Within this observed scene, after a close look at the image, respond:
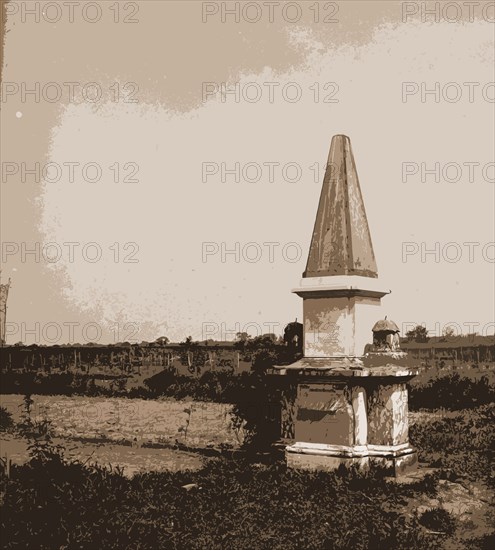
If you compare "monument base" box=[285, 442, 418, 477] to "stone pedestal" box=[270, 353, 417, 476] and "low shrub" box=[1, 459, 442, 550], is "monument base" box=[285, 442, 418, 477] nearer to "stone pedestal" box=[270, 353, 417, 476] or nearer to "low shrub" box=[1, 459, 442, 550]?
"stone pedestal" box=[270, 353, 417, 476]

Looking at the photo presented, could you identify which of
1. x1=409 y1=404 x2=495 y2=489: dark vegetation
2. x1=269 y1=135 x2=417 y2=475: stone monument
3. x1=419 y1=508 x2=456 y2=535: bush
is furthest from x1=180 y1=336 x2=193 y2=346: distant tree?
x1=419 y1=508 x2=456 y2=535: bush

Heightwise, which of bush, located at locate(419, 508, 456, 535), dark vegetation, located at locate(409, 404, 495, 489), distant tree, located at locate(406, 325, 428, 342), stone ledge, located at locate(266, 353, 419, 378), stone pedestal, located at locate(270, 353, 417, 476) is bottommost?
bush, located at locate(419, 508, 456, 535)

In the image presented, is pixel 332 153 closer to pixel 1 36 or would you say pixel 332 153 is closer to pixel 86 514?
pixel 1 36

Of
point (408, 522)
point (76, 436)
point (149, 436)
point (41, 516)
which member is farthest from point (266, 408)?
point (76, 436)

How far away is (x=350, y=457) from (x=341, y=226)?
9.89 ft

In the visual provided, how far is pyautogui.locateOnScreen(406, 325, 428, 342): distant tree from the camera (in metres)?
36.6

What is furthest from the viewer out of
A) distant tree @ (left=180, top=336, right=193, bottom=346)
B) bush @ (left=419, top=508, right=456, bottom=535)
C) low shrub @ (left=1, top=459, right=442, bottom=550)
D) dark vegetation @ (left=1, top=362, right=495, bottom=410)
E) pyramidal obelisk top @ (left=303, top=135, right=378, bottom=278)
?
distant tree @ (left=180, top=336, right=193, bottom=346)

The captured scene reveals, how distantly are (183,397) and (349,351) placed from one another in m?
14.2

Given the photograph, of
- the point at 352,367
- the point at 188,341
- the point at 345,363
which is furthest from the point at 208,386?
the point at 352,367

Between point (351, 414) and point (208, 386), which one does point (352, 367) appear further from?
point (208, 386)

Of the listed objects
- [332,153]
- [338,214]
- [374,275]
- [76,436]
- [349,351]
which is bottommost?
[76,436]

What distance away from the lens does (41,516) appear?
6195 mm

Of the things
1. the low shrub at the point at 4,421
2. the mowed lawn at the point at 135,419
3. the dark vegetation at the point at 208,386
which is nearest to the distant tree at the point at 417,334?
the dark vegetation at the point at 208,386

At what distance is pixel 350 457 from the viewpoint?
8.33m
